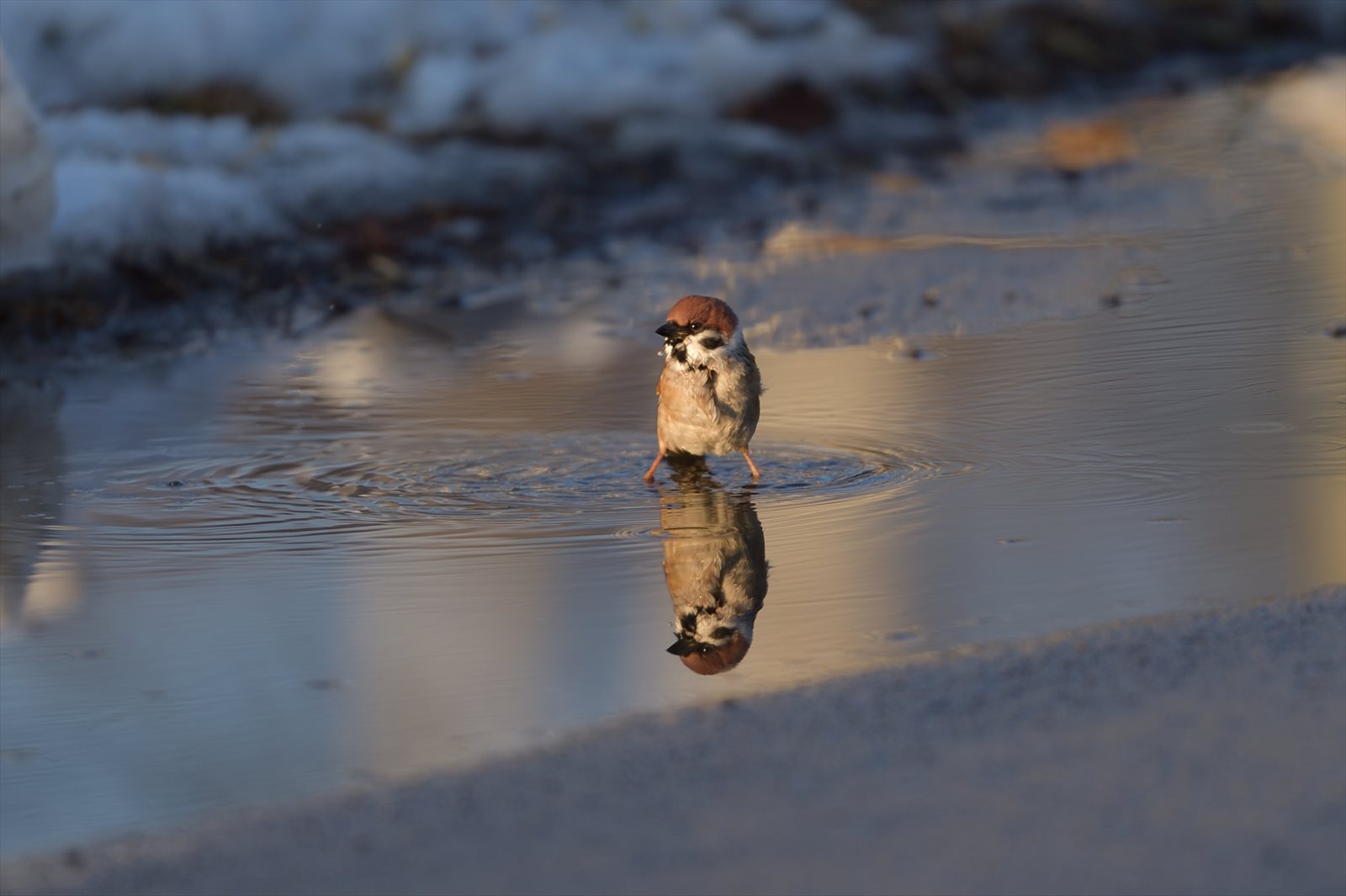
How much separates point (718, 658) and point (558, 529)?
105 centimetres

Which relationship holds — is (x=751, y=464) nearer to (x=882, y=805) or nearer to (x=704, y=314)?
(x=704, y=314)

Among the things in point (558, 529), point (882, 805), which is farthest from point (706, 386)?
point (882, 805)

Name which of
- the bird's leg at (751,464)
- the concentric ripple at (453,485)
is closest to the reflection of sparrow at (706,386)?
the bird's leg at (751,464)

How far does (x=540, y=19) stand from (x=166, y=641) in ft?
28.5

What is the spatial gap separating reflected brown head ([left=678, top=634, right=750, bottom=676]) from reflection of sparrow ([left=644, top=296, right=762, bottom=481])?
134cm

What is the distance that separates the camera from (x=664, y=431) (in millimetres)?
5148

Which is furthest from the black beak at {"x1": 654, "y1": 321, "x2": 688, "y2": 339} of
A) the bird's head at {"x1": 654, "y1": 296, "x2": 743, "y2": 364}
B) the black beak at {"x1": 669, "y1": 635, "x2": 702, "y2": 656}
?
the black beak at {"x1": 669, "y1": 635, "x2": 702, "y2": 656}

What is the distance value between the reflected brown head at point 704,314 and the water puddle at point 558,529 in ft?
1.22

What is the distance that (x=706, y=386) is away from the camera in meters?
5.06

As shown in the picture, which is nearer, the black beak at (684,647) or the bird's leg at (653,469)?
the black beak at (684,647)

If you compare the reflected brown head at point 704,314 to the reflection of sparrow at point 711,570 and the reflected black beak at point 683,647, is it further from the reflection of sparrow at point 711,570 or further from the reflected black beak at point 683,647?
the reflected black beak at point 683,647

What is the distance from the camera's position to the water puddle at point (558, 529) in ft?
11.4

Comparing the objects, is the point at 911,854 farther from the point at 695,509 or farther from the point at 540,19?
the point at 540,19

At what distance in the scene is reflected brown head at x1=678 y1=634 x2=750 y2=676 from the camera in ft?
11.8
